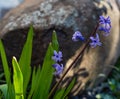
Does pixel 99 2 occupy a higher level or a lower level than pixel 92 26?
higher

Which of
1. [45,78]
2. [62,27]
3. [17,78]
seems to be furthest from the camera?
[62,27]

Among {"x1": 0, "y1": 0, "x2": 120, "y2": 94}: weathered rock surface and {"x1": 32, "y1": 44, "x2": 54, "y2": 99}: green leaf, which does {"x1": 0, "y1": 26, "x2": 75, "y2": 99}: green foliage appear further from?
{"x1": 0, "y1": 0, "x2": 120, "y2": 94}: weathered rock surface

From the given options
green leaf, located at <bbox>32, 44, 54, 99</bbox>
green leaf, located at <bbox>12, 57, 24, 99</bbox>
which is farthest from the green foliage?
green leaf, located at <bbox>12, 57, 24, 99</bbox>

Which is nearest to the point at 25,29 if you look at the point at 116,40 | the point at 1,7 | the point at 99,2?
the point at 99,2

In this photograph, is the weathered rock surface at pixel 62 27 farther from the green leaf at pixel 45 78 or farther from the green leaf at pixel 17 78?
the green leaf at pixel 17 78

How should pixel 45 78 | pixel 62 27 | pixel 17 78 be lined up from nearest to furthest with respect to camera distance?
1. pixel 17 78
2. pixel 45 78
3. pixel 62 27

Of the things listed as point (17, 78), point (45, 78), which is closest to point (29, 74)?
point (45, 78)

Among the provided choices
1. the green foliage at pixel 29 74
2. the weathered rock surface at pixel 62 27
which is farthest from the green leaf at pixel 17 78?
the weathered rock surface at pixel 62 27

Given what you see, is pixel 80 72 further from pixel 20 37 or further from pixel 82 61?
pixel 20 37

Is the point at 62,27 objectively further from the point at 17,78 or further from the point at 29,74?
the point at 17,78
